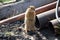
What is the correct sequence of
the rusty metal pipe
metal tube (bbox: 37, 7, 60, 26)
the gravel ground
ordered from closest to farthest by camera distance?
the gravel ground, metal tube (bbox: 37, 7, 60, 26), the rusty metal pipe

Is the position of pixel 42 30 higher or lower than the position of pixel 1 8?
lower

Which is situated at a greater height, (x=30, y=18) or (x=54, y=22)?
(x=30, y=18)

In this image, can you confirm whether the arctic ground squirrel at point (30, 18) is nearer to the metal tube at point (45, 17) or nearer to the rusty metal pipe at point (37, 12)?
the metal tube at point (45, 17)

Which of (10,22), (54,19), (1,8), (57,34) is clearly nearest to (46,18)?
(54,19)

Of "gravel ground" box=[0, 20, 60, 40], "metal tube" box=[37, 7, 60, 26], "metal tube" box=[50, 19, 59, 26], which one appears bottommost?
"gravel ground" box=[0, 20, 60, 40]

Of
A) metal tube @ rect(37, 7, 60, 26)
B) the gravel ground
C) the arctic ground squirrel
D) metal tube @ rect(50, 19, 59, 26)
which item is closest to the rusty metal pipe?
the gravel ground

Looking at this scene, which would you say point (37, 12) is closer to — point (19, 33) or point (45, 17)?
point (45, 17)

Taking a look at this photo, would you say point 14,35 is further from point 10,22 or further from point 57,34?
point 57,34

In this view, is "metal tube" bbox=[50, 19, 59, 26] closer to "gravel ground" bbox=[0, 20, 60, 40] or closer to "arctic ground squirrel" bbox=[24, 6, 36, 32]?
"gravel ground" bbox=[0, 20, 60, 40]

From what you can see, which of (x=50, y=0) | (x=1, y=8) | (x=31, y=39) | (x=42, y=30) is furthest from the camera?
(x=50, y=0)

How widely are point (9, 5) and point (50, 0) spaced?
1.12m

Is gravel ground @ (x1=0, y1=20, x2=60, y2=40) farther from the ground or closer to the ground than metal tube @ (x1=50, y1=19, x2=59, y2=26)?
closer to the ground

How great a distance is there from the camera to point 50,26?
4.53m

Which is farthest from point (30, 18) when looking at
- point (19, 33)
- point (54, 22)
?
point (54, 22)
